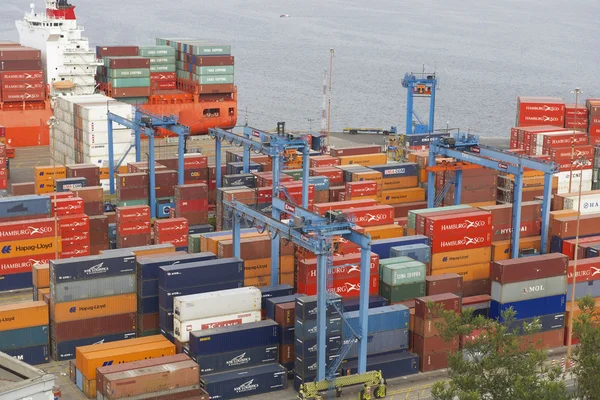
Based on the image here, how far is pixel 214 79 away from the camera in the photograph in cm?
9394

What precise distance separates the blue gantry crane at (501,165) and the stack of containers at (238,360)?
16756mm

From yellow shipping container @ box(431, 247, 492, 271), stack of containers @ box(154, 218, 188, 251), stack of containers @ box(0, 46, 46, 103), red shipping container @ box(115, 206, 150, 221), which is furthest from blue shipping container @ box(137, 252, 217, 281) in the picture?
stack of containers @ box(0, 46, 46, 103)

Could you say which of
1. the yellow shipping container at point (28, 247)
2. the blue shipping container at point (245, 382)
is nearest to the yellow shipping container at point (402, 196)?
the yellow shipping container at point (28, 247)

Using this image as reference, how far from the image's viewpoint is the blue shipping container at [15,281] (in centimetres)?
4885

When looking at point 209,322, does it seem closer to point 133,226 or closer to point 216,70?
point 133,226

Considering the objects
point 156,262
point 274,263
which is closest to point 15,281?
point 156,262

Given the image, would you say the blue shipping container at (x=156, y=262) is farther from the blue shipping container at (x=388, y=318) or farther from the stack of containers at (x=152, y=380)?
the blue shipping container at (x=388, y=318)

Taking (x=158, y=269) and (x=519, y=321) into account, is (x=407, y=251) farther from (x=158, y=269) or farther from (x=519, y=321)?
(x=158, y=269)

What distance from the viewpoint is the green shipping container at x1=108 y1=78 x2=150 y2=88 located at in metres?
88.9

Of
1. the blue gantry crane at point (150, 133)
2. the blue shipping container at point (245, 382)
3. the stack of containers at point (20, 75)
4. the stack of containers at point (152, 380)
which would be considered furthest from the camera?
the stack of containers at point (20, 75)

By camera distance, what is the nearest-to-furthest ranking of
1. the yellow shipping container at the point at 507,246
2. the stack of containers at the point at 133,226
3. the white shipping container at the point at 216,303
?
the white shipping container at the point at 216,303 < the yellow shipping container at the point at 507,246 < the stack of containers at the point at 133,226

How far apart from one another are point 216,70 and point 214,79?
0.89 meters

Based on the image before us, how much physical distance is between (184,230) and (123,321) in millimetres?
11389

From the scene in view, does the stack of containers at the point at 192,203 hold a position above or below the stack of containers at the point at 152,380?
above
